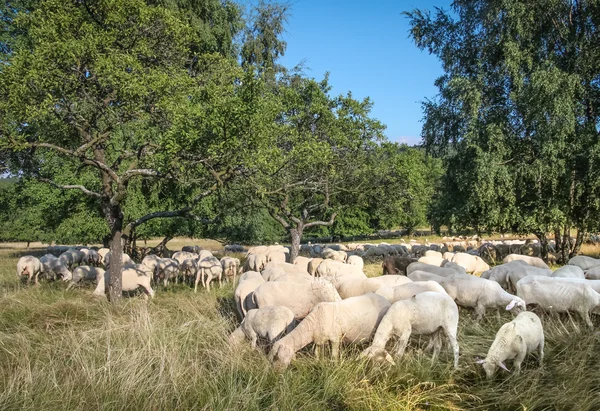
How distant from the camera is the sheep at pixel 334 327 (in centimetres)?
617

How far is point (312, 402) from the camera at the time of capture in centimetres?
518

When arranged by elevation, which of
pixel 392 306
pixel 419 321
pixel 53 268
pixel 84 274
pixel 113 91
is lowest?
pixel 53 268

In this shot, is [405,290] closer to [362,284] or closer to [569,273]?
[362,284]

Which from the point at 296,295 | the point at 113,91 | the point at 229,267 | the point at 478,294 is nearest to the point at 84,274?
the point at 229,267

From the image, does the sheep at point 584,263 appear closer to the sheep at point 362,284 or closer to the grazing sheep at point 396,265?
the grazing sheep at point 396,265

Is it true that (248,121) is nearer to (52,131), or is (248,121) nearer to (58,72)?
(58,72)

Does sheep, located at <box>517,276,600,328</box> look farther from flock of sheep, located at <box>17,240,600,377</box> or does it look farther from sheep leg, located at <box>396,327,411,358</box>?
sheep leg, located at <box>396,327,411,358</box>

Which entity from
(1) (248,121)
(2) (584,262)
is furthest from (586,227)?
(1) (248,121)

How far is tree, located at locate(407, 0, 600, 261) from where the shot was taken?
17.3 m

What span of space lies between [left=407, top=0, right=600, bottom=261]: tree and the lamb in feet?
39.4

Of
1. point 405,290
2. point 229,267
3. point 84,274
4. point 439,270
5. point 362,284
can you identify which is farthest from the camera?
point 229,267

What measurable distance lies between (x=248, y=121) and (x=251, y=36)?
1596 cm

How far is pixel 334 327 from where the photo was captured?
6.52m

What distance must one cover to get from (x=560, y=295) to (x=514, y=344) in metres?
3.28
